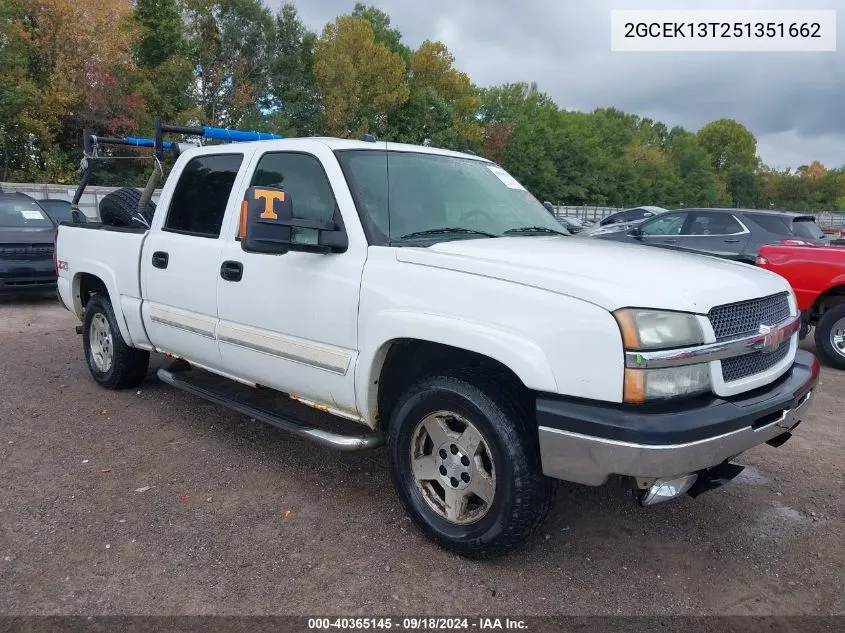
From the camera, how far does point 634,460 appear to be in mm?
2479

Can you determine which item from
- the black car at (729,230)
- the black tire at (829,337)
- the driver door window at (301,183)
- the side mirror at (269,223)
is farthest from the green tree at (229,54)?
the side mirror at (269,223)

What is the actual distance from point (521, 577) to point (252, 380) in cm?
198

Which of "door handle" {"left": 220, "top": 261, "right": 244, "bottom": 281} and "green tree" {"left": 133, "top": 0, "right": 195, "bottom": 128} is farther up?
"green tree" {"left": 133, "top": 0, "right": 195, "bottom": 128}

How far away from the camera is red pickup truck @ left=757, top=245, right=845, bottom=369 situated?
687 centimetres

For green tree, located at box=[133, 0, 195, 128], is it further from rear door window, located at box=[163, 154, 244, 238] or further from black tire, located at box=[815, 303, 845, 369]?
black tire, located at box=[815, 303, 845, 369]

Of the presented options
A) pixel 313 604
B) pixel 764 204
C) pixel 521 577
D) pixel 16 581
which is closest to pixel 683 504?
pixel 521 577

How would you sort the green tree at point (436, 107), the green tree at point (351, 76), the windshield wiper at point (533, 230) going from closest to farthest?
the windshield wiper at point (533, 230) → the green tree at point (351, 76) → the green tree at point (436, 107)

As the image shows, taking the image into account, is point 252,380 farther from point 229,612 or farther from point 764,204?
point 764,204

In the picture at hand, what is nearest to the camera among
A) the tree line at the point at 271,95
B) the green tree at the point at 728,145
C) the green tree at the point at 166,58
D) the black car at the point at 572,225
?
the black car at the point at 572,225

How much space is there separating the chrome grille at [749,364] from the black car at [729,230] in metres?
5.59

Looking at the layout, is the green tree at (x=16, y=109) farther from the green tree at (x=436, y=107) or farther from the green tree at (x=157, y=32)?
the green tree at (x=436, y=107)

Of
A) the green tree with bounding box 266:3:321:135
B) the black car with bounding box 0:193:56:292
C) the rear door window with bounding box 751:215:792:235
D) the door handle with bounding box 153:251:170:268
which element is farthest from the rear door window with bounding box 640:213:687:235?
the green tree with bounding box 266:3:321:135

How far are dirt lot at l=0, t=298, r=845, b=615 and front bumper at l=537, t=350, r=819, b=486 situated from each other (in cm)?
66

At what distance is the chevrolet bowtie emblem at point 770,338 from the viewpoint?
9.53 feet
